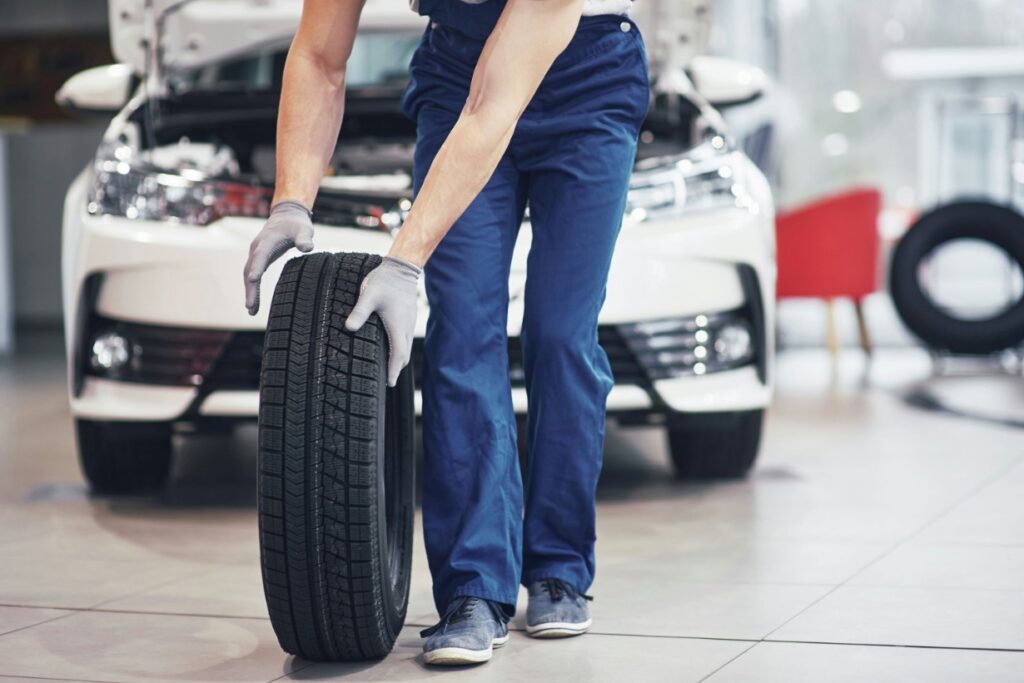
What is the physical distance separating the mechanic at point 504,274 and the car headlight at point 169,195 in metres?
1.09

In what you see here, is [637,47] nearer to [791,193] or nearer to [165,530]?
[165,530]

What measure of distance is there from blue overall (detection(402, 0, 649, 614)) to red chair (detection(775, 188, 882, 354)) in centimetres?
516

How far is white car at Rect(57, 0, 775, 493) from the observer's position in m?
3.37

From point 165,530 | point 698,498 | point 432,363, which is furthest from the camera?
point 698,498

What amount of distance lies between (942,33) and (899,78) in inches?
14.7

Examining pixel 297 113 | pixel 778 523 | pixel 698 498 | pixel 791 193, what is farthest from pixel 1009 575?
pixel 791 193

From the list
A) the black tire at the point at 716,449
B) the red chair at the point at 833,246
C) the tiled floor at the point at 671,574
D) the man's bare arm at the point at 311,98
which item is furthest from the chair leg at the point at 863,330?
the man's bare arm at the point at 311,98

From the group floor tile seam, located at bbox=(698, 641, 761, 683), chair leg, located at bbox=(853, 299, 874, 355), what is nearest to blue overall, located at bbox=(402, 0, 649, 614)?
floor tile seam, located at bbox=(698, 641, 761, 683)

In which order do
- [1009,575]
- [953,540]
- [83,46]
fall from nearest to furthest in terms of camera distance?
[1009,575] → [953,540] → [83,46]

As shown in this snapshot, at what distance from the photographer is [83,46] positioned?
11.0 metres

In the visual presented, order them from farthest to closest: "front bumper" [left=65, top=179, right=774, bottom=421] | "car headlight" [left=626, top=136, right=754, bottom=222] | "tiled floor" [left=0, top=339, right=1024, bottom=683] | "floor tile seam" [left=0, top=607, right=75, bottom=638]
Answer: "car headlight" [left=626, top=136, right=754, bottom=222], "front bumper" [left=65, top=179, right=774, bottom=421], "floor tile seam" [left=0, top=607, right=75, bottom=638], "tiled floor" [left=0, top=339, right=1024, bottom=683]

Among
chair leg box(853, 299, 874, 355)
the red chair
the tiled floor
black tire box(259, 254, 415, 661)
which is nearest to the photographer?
black tire box(259, 254, 415, 661)

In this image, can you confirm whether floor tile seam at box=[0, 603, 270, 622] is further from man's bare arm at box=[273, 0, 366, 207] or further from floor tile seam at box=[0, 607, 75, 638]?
man's bare arm at box=[273, 0, 366, 207]

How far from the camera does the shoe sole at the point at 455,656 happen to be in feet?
7.04
